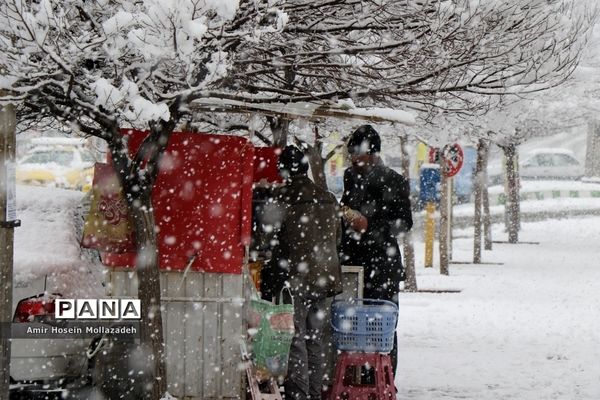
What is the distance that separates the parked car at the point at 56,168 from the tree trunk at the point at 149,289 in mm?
25667

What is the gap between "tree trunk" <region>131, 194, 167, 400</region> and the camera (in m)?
7.62

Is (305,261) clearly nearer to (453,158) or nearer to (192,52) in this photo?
(192,52)

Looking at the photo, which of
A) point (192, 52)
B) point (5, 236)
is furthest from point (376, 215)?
point (5, 236)

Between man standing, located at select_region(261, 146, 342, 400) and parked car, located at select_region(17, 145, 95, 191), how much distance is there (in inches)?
999

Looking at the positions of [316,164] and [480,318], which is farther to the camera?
[480,318]

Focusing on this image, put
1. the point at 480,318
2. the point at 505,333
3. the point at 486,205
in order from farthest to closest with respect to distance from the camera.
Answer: the point at 486,205 < the point at 480,318 < the point at 505,333

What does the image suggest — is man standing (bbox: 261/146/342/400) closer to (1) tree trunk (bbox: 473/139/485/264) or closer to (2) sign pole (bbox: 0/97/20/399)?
(2) sign pole (bbox: 0/97/20/399)

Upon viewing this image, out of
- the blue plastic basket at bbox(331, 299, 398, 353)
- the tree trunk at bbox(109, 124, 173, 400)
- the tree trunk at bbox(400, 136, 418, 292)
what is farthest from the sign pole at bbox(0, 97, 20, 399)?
the tree trunk at bbox(400, 136, 418, 292)

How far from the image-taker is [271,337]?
329 inches

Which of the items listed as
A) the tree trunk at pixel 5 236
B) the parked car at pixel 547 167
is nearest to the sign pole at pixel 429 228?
the tree trunk at pixel 5 236

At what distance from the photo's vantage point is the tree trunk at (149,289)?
300 inches

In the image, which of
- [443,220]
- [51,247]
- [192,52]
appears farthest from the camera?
[443,220]

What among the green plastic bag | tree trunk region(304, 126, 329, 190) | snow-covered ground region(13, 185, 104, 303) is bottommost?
the green plastic bag

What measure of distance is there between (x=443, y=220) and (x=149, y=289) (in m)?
13.8
